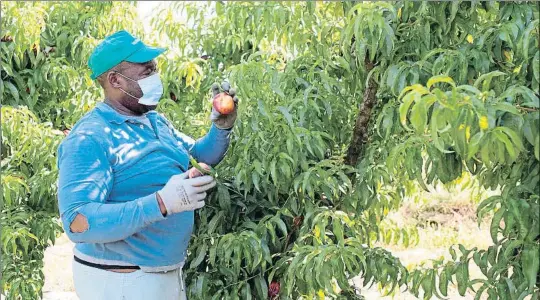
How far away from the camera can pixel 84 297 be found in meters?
3.27

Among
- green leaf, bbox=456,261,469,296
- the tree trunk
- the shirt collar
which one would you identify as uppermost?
the tree trunk

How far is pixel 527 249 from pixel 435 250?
4315 mm

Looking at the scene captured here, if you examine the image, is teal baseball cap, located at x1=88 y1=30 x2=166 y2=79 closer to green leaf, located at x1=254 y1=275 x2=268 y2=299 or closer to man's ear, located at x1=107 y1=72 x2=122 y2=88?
man's ear, located at x1=107 y1=72 x2=122 y2=88

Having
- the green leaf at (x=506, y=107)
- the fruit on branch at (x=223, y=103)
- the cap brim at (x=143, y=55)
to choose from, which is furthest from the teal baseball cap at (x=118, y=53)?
the green leaf at (x=506, y=107)

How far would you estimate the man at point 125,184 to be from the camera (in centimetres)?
295

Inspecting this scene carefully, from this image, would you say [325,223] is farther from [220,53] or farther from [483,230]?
[483,230]

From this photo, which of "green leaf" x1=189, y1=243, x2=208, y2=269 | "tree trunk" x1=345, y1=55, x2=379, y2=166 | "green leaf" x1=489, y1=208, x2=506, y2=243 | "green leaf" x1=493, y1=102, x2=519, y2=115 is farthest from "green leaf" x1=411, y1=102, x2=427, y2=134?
"green leaf" x1=189, y1=243, x2=208, y2=269

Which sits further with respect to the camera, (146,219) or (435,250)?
(435,250)

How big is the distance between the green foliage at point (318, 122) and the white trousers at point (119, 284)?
238mm

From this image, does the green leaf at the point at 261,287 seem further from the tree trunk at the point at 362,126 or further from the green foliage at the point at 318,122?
the tree trunk at the point at 362,126

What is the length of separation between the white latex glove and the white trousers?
1.30 ft

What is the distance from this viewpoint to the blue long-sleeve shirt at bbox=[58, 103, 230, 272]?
9.61 ft

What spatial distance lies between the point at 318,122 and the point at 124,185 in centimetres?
74

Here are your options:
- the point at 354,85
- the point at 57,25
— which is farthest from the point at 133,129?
the point at 57,25
